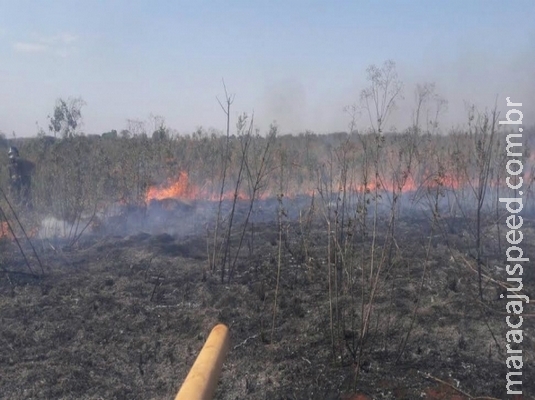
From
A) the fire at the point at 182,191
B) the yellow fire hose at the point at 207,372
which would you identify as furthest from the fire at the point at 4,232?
the yellow fire hose at the point at 207,372

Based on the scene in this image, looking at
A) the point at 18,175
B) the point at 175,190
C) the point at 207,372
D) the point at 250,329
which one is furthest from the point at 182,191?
the point at 207,372

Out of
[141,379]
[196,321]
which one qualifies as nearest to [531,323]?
[196,321]

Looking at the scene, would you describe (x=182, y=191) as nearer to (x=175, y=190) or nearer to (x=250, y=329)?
(x=175, y=190)

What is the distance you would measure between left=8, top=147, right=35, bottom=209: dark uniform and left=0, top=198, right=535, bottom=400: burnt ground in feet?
12.8

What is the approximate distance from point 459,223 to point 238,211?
6072 mm

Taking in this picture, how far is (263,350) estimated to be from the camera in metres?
5.35

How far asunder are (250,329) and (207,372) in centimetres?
450

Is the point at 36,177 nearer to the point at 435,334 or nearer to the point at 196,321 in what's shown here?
the point at 196,321

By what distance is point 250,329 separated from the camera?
5.87m

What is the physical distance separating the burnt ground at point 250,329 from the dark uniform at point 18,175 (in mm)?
3887

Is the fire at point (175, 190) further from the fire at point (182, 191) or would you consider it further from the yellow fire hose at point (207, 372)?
the yellow fire hose at point (207, 372)

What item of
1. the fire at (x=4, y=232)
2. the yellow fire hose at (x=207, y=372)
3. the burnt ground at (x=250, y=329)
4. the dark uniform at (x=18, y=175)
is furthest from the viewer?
the dark uniform at (x=18, y=175)

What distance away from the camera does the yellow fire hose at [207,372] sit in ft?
4.61

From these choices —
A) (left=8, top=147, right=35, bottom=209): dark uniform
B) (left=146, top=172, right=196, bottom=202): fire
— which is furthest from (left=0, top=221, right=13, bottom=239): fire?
(left=146, top=172, right=196, bottom=202): fire
